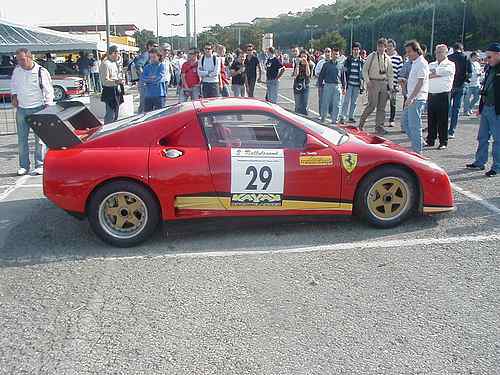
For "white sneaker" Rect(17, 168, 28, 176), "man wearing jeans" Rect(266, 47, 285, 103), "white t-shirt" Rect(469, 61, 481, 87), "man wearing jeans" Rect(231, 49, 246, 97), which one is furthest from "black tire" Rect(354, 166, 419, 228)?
"man wearing jeans" Rect(231, 49, 246, 97)

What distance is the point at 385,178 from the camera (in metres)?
4.82

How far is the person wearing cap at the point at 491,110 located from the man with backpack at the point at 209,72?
20.0ft

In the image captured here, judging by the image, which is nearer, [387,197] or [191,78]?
[387,197]

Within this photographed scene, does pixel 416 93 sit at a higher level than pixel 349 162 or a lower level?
higher

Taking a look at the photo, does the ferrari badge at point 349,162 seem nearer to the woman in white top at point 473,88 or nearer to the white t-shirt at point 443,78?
the white t-shirt at point 443,78

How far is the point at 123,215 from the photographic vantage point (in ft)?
15.2

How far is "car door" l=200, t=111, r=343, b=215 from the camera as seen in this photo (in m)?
4.64

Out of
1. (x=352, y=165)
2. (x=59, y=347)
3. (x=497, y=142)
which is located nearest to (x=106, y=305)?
(x=59, y=347)

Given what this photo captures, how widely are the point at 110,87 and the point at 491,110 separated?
21.9 feet

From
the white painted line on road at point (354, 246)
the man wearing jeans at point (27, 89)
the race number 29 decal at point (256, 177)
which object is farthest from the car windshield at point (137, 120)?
the man wearing jeans at point (27, 89)

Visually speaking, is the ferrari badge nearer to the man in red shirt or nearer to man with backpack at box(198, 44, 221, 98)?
man with backpack at box(198, 44, 221, 98)

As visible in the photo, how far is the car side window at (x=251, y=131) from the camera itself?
4770 millimetres

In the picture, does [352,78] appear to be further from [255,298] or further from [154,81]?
[255,298]

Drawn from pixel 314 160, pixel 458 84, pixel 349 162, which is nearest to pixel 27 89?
pixel 314 160
